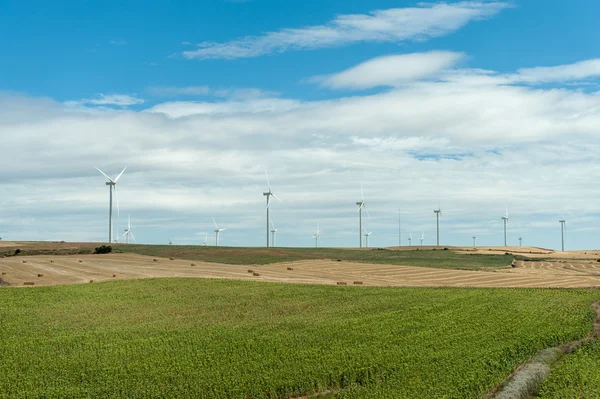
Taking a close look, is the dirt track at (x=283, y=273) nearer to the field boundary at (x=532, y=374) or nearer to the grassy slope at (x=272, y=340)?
the grassy slope at (x=272, y=340)

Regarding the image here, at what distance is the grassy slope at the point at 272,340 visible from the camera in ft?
94.2

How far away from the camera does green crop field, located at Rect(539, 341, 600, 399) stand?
27.3 m

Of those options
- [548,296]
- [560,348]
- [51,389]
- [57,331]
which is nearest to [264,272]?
[548,296]

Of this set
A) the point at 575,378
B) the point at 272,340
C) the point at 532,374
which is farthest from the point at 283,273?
the point at 575,378

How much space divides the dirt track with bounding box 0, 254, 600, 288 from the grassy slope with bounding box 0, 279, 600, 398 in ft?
62.8

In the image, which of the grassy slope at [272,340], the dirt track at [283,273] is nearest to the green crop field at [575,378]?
the grassy slope at [272,340]

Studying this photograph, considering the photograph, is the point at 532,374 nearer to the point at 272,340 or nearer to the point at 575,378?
the point at 575,378

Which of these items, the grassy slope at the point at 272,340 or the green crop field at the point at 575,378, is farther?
the grassy slope at the point at 272,340

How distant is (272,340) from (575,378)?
49.4 feet

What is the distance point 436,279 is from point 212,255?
4778 cm

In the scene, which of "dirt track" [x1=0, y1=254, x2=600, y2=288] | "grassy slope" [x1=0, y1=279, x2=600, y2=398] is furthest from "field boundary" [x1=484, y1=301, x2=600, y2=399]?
"dirt track" [x1=0, y1=254, x2=600, y2=288]

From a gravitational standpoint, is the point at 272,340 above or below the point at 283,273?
below

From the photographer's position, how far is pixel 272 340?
36.6 m

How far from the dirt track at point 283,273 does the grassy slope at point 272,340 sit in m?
19.1
